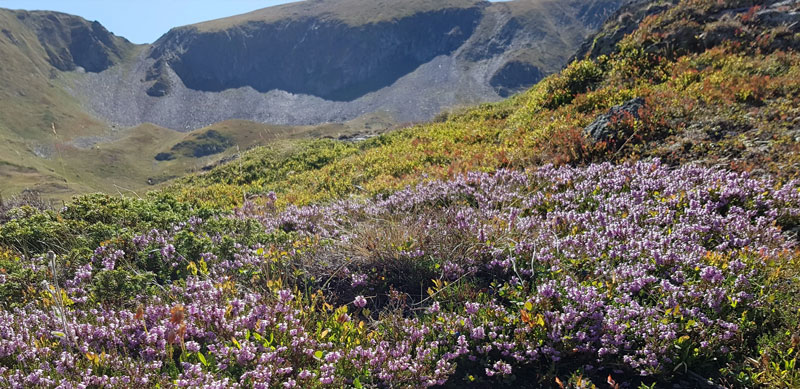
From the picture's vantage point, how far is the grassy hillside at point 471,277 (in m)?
3.39

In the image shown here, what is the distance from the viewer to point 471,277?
4734 mm

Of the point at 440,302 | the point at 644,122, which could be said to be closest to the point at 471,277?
the point at 440,302

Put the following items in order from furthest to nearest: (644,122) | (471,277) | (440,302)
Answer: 1. (644,122)
2. (471,277)
3. (440,302)

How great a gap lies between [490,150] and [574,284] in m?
7.39

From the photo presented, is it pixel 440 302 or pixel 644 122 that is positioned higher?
pixel 440 302

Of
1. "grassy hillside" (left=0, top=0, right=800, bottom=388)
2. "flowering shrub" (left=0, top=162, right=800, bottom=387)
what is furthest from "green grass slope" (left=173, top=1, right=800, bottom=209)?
"flowering shrub" (left=0, top=162, right=800, bottom=387)

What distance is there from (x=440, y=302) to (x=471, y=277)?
553 millimetres

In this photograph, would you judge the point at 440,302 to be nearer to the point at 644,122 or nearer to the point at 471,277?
the point at 471,277

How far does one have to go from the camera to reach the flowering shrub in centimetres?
338

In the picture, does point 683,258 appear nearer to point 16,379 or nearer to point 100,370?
point 100,370

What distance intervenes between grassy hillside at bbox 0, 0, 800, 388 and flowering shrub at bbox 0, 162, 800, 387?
2 centimetres

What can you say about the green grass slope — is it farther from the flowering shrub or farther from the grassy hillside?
the flowering shrub

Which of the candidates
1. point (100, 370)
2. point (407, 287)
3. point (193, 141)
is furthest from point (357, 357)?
point (193, 141)

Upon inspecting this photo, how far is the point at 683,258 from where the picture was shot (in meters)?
4.29
